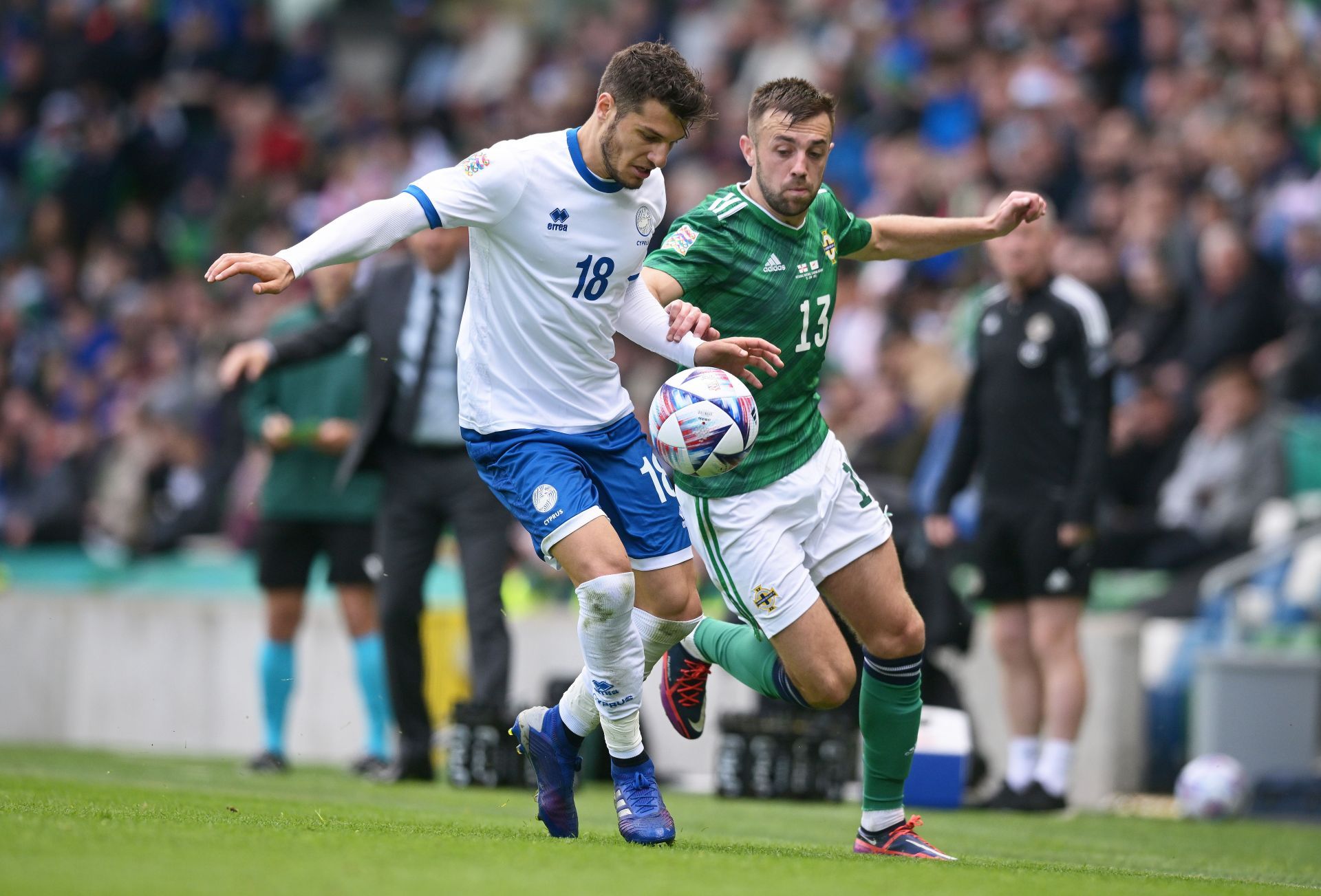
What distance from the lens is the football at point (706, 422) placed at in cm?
601

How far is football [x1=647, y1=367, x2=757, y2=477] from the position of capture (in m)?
6.01

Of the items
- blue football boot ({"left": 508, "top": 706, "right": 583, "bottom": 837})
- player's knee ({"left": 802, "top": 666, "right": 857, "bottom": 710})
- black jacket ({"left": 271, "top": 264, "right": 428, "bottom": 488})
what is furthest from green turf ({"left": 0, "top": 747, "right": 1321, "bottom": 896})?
black jacket ({"left": 271, "top": 264, "right": 428, "bottom": 488})

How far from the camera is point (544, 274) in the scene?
610cm

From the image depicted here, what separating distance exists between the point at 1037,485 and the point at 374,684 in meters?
3.83

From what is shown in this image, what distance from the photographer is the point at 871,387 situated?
13.4 m

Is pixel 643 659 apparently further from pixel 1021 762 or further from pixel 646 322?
pixel 1021 762

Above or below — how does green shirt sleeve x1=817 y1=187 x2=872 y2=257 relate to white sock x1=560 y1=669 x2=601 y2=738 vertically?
above

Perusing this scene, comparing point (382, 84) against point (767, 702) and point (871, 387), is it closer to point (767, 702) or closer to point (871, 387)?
point (871, 387)

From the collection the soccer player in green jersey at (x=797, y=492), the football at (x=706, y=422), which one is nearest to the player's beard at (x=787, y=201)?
the soccer player in green jersey at (x=797, y=492)

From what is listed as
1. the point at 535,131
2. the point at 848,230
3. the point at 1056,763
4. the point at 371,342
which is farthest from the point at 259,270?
the point at 535,131

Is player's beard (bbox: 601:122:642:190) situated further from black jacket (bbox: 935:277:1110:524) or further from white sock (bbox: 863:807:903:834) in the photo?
black jacket (bbox: 935:277:1110:524)

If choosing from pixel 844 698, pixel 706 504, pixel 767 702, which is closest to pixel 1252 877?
pixel 844 698

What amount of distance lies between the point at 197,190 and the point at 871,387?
12.2 m

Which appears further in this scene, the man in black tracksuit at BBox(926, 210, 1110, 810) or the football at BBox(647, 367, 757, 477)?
the man in black tracksuit at BBox(926, 210, 1110, 810)
